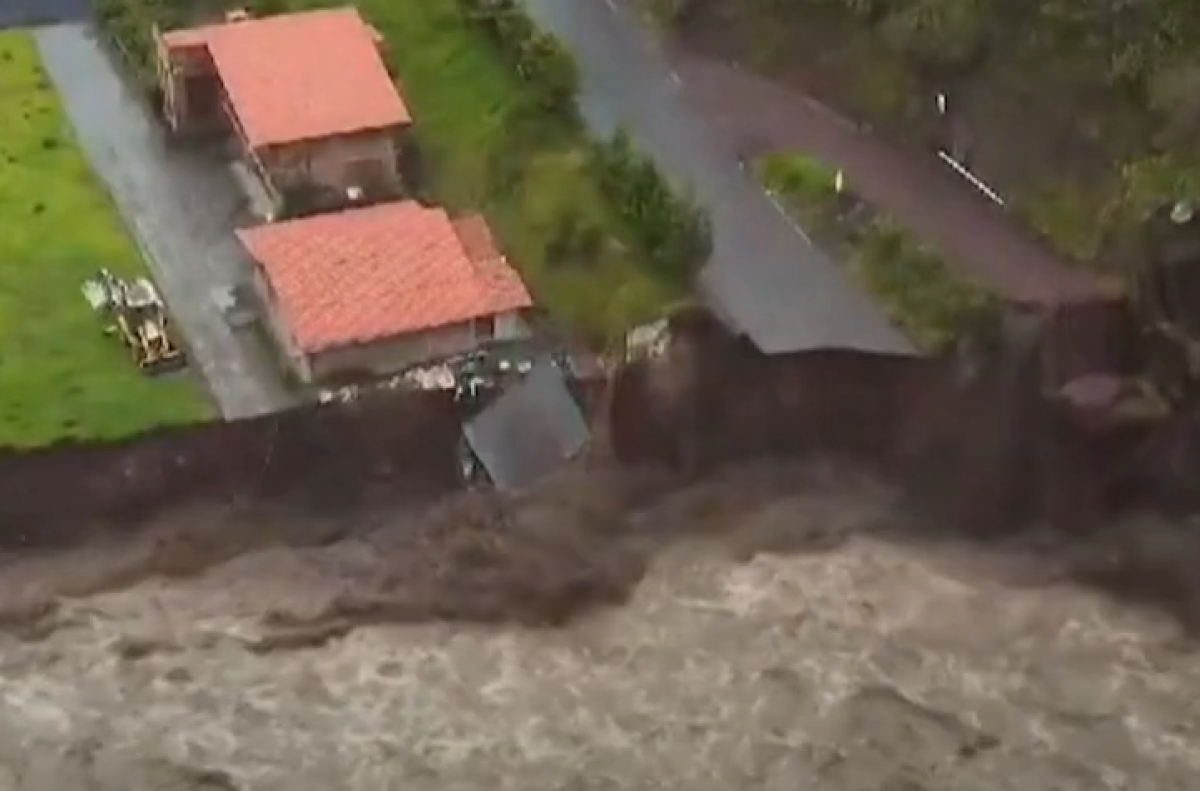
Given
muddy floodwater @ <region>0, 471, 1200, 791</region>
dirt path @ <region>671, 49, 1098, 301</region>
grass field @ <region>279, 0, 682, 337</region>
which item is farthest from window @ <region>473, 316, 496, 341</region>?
dirt path @ <region>671, 49, 1098, 301</region>

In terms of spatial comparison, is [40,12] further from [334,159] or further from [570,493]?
[570,493]

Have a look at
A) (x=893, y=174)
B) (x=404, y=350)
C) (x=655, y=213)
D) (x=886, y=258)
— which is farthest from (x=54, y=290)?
(x=893, y=174)

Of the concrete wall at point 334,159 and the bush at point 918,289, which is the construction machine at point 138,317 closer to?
the concrete wall at point 334,159

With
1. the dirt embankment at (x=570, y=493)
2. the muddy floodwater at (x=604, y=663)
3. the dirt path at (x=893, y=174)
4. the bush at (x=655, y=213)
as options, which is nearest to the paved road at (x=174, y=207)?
the dirt embankment at (x=570, y=493)

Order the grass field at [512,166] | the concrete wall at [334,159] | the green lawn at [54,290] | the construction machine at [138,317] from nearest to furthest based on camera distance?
the green lawn at [54,290] → the construction machine at [138,317] → the grass field at [512,166] → the concrete wall at [334,159]

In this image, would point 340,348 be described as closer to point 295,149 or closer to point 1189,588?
point 295,149

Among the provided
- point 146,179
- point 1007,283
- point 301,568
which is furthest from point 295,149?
point 1007,283
